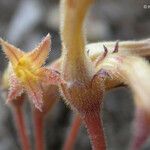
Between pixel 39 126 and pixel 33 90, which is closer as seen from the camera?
pixel 33 90

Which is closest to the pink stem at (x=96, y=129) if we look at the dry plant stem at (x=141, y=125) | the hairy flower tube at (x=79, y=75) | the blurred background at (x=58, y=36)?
the hairy flower tube at (x=79, y=75)

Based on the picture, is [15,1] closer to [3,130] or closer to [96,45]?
[3,130]

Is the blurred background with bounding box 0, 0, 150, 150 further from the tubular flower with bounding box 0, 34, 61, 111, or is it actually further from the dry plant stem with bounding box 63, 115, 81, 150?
the tubular flower with bounding box 0, 34, 61, 111

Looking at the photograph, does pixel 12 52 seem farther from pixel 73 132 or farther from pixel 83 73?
pixel 73 132

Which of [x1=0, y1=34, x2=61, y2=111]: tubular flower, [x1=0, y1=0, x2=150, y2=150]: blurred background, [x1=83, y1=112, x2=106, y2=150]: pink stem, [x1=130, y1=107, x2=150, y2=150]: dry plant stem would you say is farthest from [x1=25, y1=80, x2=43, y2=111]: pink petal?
[x1=0, y1=0, x2=150, y2=150]: blurred background

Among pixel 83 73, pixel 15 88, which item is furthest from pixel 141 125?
pixel 15 88

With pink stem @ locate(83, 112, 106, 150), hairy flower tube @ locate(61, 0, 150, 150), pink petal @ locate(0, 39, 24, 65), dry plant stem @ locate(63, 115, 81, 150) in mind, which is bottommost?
dry plant stem @ locate(63, 115, 81, 150)
